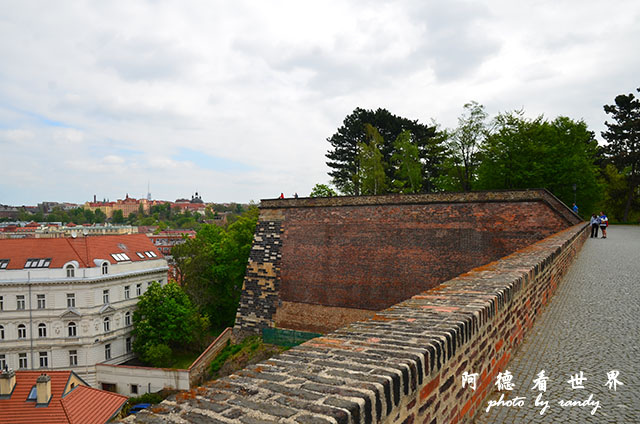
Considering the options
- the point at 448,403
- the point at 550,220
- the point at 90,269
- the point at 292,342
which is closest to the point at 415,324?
the point at 448,403

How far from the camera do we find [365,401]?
1.61 metres

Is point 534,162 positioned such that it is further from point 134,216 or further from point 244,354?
point 134,216

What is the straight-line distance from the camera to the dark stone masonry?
5.24 feet

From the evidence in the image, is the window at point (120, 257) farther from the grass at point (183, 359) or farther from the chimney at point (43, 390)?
the chimney at point (43, 390)

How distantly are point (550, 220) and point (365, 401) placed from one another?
14272 millimetres

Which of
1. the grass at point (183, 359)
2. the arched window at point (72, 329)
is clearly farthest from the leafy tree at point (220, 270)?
the arched window at point (72, 329)

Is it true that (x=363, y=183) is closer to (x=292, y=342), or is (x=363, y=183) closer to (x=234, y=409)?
(x=292, y=342)

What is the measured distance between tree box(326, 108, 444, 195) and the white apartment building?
68.2 feet

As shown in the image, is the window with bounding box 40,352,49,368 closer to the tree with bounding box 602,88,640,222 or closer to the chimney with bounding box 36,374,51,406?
the chimney with bounding box 36,374,51,406

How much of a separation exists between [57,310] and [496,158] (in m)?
29.9

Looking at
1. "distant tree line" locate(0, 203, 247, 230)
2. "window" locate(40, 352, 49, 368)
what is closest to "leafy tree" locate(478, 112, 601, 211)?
"window" locate(40, 352, 49, 368)

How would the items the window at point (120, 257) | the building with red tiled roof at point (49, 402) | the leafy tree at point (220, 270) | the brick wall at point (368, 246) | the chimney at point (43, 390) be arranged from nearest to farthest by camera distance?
1. the building with red tiled roof at point (49, 402)
2. the chimney at point (43, 390)
3. the brick wall at point (368, 246)
4. the window at point (120, 257)
5. the leafy tree at point (220, 270)

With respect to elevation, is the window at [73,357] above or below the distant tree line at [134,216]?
below

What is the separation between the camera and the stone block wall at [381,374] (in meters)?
1.59
